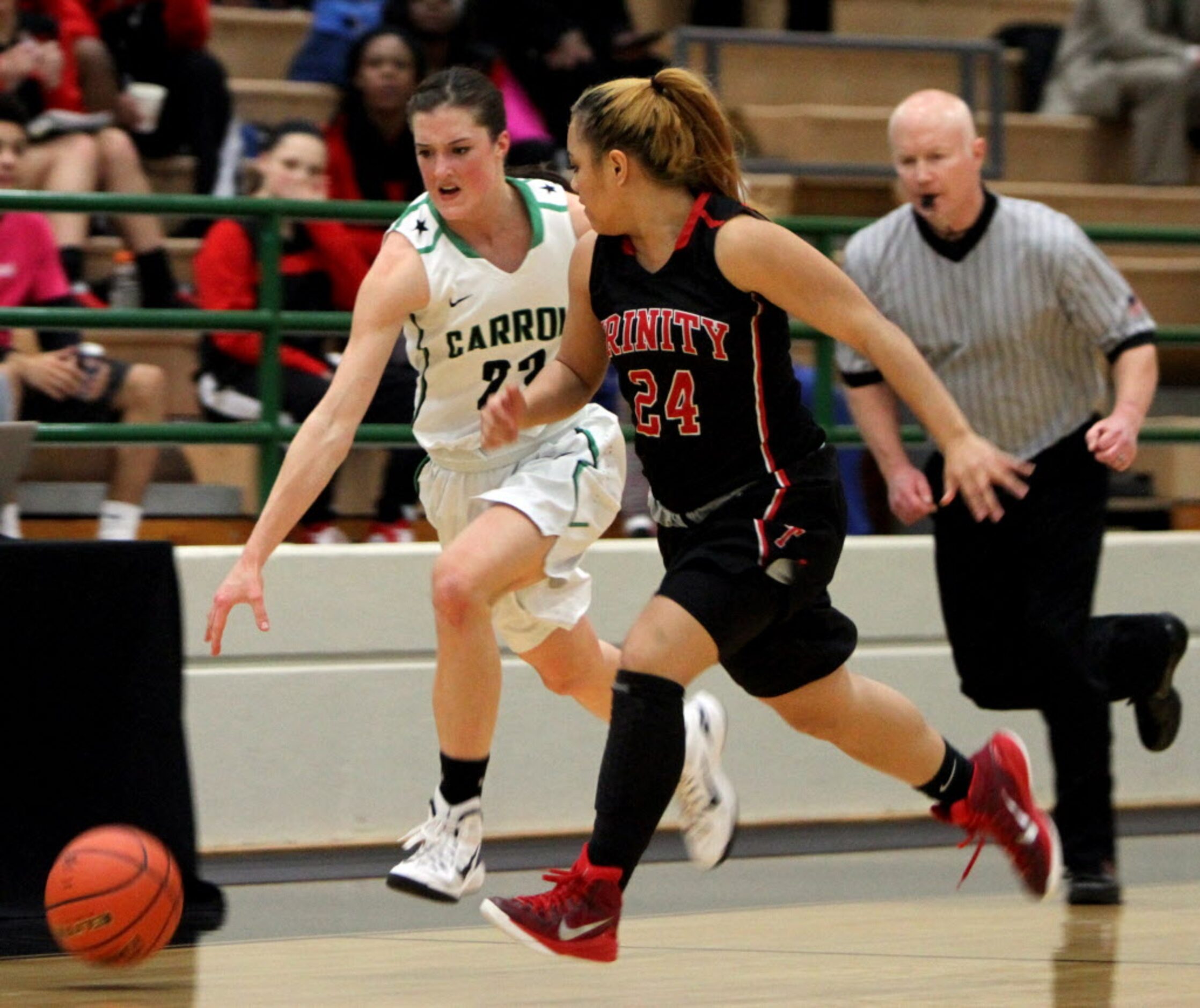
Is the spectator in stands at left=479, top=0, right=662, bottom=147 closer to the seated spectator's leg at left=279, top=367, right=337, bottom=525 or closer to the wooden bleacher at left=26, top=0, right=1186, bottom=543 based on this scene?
the wooden bleacher at left=26, top=0, right=1186, bottom=543

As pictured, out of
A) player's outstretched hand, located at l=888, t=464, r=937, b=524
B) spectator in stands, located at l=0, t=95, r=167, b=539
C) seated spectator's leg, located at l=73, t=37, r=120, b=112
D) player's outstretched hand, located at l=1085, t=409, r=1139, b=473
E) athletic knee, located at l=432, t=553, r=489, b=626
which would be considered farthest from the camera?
seated spectator's leg, located at l=73, t=37, r=120, b=112

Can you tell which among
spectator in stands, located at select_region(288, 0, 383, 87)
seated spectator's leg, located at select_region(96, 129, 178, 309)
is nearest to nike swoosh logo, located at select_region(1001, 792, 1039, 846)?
seated spectator's leg, located at select_region(96, 129, 178, 309)

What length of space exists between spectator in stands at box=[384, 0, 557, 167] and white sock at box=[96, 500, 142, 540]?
263cm

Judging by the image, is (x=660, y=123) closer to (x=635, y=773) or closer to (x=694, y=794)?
(x=635, y=773)

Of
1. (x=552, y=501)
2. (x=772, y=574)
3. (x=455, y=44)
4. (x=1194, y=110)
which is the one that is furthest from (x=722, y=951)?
(x=1194, y=110)

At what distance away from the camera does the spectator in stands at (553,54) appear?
8977 millimetres

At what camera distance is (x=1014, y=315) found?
5.68 metres

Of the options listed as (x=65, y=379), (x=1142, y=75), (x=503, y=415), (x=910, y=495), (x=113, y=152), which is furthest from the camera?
(x=1142, y=75)

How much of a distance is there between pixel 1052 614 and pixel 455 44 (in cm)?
422

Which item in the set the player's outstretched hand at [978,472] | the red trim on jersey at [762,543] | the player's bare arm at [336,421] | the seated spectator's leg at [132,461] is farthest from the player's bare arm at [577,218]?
the seated spectator's leg at [132,461]

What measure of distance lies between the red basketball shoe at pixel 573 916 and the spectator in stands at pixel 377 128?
13.3ft

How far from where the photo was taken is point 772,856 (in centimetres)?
650

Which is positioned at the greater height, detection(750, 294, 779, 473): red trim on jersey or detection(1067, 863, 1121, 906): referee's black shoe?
detection(750, 294, 779, 473): red trim on jersey

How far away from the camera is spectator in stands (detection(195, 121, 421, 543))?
666 cm
